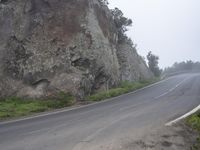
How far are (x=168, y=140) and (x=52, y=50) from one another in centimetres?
1707

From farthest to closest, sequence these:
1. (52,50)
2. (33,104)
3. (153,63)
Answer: (153,63) → (52,50) → (33,104)

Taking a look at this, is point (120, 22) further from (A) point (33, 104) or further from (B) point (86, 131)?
(B) point (86, 131)

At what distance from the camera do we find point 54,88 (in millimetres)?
22531

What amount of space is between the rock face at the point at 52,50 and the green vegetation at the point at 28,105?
103 cm

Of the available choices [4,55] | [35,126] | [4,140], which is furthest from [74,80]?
[4,140]

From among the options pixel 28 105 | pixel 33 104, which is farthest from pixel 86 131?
pixel 33 104

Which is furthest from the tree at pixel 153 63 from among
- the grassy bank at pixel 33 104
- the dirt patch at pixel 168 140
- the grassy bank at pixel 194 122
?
the dirt patch at pixel 168 140

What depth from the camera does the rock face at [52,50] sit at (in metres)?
23.1

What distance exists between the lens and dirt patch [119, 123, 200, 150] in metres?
8.23

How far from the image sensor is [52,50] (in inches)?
962

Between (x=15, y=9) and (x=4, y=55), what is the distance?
461 centimetres

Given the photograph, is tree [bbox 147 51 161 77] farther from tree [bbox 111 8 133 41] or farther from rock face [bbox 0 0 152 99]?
rock face [bbox 0 0 152 99]

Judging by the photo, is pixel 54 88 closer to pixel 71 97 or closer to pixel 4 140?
pixel 71 97

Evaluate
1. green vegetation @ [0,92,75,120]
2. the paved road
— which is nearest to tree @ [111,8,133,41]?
green vegetation @ [0,92,75,120]
